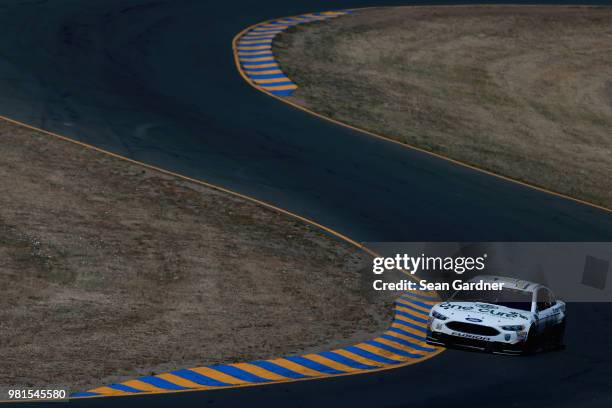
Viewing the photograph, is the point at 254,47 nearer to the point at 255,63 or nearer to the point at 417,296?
the point at 255,63

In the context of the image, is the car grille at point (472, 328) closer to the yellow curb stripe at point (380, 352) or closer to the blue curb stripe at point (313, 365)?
the yellow curb stripe at point (380, 352)

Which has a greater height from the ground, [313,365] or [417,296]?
[313,365]

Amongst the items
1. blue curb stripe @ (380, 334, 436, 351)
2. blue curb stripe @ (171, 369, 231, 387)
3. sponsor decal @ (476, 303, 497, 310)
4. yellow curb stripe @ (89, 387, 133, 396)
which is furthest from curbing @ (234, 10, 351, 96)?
yellow curb stripe @ (89, 387, 133, 396)

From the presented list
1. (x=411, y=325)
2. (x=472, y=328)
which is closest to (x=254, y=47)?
(x=411, y=325)

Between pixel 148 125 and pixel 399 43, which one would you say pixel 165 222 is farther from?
pixel 399 43

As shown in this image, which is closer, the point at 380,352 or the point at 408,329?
the point at 380,352

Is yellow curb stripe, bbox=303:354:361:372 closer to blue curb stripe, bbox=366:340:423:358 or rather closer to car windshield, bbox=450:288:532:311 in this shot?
blue curb stripe, bbox=366:340:423:358
